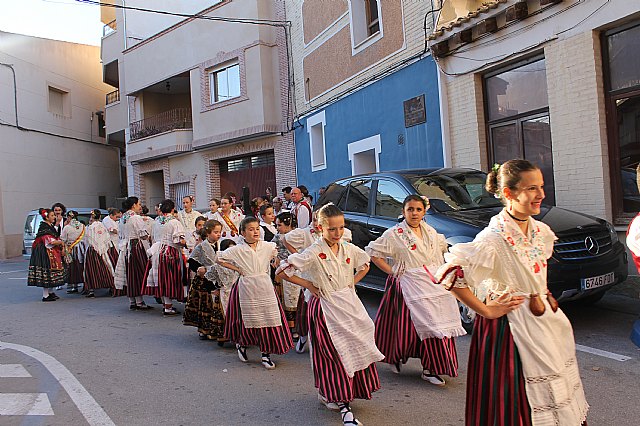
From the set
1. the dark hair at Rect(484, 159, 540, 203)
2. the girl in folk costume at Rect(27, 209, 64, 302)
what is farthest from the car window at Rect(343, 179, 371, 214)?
the girl in folk costume at Rect(27, 209, 64, 302)

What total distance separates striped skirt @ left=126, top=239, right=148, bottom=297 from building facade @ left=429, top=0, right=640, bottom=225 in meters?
6.00

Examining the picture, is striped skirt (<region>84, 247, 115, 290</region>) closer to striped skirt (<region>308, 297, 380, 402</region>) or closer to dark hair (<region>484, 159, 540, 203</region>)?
striped skirt (<region>308, 297, 380, 402</region>)

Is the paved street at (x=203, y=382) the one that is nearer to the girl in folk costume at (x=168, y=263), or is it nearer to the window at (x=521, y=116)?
the girl in folk costume at (x=168, y=263)

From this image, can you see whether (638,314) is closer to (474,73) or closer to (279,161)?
(474,73)

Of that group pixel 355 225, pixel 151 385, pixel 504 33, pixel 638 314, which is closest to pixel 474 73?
pixel 504 33

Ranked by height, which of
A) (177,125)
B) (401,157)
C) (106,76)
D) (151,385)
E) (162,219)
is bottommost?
(151,385)

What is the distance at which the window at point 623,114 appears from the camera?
335 inches

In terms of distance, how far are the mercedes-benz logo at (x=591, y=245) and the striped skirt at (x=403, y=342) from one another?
85.1 inches

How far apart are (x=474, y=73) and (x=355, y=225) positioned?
4.51m

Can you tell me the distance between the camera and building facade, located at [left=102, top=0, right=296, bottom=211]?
19641 mm

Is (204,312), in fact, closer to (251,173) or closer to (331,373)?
(331,373)

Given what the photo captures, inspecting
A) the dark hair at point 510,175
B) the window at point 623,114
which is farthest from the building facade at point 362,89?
the dark hair at point 510,175

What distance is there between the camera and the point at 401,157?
13.1m

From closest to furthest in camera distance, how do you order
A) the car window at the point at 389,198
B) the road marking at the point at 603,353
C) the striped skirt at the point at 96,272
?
1. the road marking at the point at 603,353
2. the car window at the point at 389,198
3. the striped skirt at the point at 96,272
